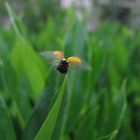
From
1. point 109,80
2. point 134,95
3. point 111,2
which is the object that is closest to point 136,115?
point 134,95

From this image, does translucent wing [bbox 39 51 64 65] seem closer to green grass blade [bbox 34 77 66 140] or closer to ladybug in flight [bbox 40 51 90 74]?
ladybug in flight [bbox 40 51 90 74]

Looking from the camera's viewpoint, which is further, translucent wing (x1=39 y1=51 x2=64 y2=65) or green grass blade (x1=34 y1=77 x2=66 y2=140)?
translucent wing (x1=39 y1=51 x2=64 y2=65)

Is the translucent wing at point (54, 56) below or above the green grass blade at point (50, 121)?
above

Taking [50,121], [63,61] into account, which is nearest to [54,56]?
[63,61]

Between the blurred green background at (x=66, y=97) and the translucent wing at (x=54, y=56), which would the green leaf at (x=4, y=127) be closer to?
the blurred green background at (x=66, y=97)

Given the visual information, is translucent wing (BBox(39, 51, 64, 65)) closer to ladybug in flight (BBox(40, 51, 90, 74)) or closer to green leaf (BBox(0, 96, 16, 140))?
ladybug in flight (BBox(40, 51, 90, 74))

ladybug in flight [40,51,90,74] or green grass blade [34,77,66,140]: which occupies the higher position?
ladybug in flight [40,51,90,74]

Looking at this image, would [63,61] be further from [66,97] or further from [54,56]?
[66,97]

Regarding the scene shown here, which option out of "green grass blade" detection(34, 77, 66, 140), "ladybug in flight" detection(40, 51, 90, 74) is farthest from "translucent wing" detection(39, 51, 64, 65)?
"green grass blade" detection(34, 77, 66, 140)

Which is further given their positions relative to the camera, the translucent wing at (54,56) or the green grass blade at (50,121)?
the translucent wing at (54,56)

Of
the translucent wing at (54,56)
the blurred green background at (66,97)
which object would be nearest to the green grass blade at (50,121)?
the blurred green background at (66,97)

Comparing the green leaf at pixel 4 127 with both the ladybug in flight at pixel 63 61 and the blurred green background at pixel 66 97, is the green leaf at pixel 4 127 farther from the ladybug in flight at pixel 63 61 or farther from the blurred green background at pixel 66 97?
the ladybug in flight at pixel 63 61

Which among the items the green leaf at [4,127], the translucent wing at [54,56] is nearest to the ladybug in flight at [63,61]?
the translucent wing at [54,56]
